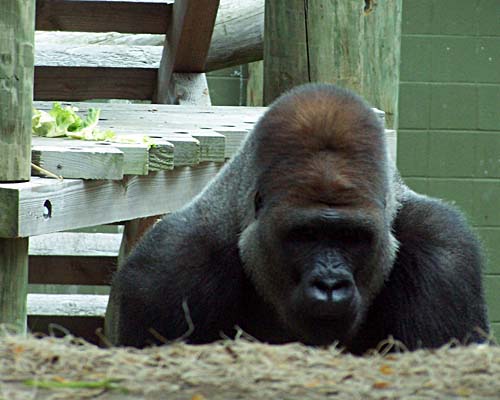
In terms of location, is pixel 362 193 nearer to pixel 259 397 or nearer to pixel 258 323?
pixel 258 323

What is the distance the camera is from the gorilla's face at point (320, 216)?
4012 mm

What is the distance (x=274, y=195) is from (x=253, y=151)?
0.28 m

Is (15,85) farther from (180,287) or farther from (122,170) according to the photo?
(180,287)

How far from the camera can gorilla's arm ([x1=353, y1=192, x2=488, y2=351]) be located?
174 inches

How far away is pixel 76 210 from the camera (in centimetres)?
409

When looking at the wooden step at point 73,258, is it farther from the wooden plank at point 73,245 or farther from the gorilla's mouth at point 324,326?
the gorilla's mouth at point 324,326

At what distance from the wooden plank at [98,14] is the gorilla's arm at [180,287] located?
266cm

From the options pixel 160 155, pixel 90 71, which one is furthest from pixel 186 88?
pixel 160 155

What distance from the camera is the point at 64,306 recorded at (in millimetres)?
7039

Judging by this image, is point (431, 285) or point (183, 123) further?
point (183, 123)

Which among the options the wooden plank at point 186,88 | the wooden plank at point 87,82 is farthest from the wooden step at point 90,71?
the wooden plank at point 186,88

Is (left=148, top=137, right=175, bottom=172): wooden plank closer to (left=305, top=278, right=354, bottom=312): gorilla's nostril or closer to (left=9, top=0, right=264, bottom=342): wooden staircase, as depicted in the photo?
(left=9, top=0, right=264, bottom=342): wooden staircase

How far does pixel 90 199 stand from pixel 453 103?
217 inches

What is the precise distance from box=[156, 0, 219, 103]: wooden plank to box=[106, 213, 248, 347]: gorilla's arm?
2.33m
